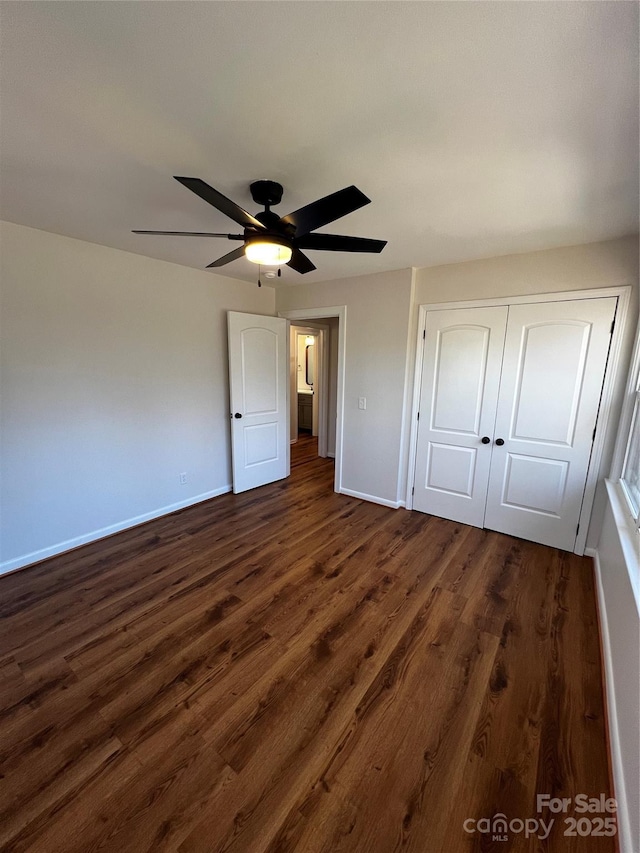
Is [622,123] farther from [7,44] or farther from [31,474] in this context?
[31,474]

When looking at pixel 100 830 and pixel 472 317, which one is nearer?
pixel 100 830

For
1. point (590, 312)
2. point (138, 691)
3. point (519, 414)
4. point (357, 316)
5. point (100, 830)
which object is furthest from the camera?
point (357, 316)

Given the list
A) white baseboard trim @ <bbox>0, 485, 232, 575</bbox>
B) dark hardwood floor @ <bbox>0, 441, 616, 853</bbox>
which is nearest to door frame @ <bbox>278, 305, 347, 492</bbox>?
dark hardwood floor @ <bbox>0, 441, 616, 853</bbox>

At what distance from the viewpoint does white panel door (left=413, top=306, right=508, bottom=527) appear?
2990 millimetres

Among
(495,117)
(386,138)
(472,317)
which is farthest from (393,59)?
(472,317)

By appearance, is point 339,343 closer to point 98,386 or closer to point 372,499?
point 372,499

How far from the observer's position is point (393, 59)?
1.06 metres

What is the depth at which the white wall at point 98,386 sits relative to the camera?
245 cm

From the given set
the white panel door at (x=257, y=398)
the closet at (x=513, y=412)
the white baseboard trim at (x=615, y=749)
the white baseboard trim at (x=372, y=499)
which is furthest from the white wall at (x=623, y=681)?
the white panel door at (x=257, y=398)

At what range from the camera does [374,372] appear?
11.7ft

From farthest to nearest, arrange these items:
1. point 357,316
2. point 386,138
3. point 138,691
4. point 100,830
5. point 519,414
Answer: point 357,316, point 519,414, point 138,691, point 386,138, point 100,830

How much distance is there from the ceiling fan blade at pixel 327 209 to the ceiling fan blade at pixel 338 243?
0.31ft

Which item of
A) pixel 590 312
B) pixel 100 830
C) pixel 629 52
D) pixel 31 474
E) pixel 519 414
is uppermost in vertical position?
pixel 629 52

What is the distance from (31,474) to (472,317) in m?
3.82
